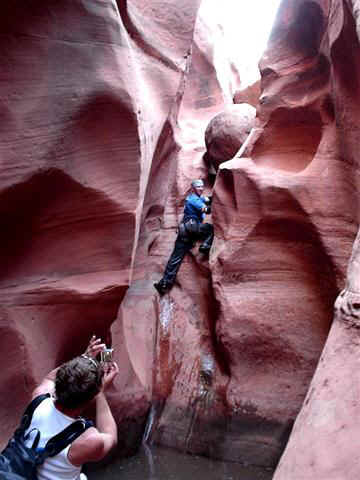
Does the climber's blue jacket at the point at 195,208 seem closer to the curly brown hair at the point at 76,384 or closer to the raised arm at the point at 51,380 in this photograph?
the raised arm at the point at 51,380

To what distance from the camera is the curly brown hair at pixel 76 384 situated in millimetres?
1869

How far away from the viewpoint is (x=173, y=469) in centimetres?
471

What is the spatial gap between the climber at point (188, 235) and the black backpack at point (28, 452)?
14.6 feet

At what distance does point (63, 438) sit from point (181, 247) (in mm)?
4676

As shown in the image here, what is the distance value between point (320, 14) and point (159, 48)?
6.35 feet

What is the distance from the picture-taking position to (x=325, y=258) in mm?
4785

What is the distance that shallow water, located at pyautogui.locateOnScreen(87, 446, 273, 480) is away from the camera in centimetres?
454

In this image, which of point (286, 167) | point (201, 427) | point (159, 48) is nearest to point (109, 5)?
point (159, 48)

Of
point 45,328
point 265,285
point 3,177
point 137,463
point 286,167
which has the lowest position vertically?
point 137,463

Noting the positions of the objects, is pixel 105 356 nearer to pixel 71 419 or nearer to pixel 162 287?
pixel 71 419

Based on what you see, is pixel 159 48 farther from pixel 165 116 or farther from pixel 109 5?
pixel 109 5

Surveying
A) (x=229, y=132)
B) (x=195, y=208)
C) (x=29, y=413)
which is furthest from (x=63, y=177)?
(x=229, y=132)

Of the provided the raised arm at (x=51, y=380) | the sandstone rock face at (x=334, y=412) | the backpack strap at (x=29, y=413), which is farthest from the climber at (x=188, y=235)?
the backpack strap at (x=29, y=413)

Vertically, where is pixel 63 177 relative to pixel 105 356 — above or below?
above
